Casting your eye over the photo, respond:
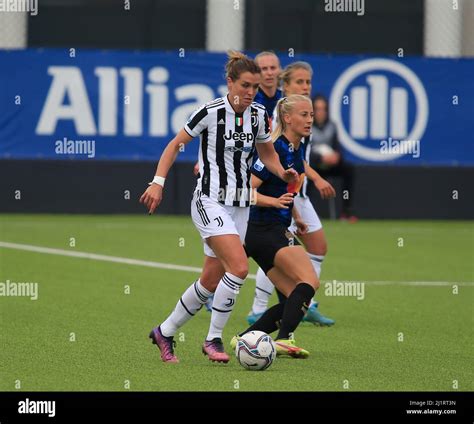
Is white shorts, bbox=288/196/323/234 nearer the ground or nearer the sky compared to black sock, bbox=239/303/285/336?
nearer the sky

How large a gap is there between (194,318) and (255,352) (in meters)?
3.03

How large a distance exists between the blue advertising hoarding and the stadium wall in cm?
18

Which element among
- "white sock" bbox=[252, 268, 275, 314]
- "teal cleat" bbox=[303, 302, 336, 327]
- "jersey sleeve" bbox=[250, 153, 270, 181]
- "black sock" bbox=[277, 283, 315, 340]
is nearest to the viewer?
"black sock" bbox=[277, 283, 315, 340]

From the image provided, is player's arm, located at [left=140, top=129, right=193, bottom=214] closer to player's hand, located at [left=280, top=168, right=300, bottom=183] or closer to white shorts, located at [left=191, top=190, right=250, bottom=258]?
white shorts, located at [left=191, top=190, right=250, bottom=258]

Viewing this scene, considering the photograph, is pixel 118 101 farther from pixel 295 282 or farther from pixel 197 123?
pixel 197 123

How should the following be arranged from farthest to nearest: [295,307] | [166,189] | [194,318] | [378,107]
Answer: [166,189] < [378,107] < [194,318] < [295,307]

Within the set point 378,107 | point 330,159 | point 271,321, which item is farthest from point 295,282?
point 378,107

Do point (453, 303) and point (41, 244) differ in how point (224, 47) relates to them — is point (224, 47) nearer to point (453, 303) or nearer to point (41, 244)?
point (41, 244)

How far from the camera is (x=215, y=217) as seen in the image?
9133 millimetres

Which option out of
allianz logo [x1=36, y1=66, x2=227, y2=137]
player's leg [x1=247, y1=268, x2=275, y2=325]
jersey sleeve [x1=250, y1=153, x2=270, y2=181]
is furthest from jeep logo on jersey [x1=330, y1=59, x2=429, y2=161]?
jersey sleeve [x1=250, y1=153, x2=270, y2=181]

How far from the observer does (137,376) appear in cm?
857

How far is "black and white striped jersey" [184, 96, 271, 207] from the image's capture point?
9195 millimetres

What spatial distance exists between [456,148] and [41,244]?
24.6 ft

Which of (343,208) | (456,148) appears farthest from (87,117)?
(456,148)
